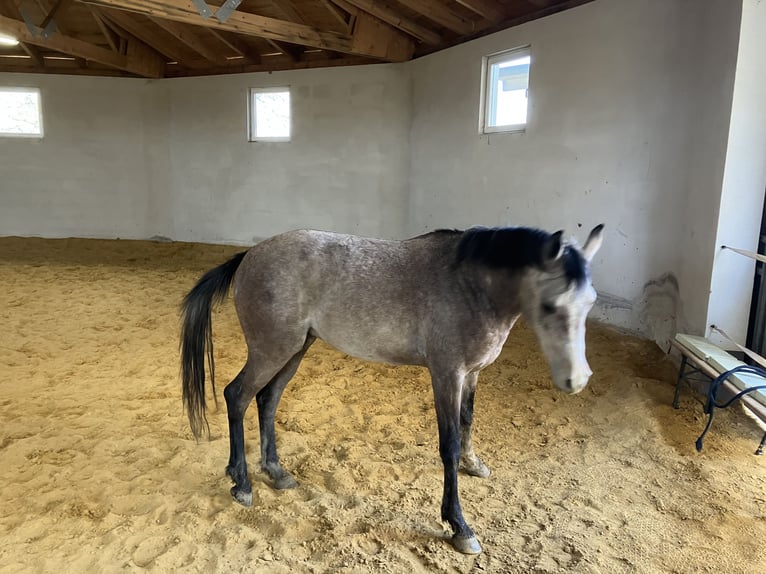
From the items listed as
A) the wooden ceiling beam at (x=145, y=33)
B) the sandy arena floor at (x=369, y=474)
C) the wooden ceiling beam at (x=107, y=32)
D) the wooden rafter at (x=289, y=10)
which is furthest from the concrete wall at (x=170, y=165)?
the sandy arena floor at (x=369, y=474)

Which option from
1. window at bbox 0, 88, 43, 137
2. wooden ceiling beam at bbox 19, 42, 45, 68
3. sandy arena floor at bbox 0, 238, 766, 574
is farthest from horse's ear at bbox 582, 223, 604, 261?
window at bbox 0, 88, 43, 137

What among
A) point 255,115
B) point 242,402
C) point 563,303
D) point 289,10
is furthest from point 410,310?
point 255,115

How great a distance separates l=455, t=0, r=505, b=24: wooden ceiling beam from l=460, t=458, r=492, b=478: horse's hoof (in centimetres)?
463

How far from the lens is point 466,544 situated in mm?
1932

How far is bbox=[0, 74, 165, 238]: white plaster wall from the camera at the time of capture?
28.0ft

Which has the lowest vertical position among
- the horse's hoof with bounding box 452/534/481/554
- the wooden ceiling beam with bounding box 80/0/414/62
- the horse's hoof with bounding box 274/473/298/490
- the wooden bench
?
the horse's hoof with bounding box 274/473/298/490

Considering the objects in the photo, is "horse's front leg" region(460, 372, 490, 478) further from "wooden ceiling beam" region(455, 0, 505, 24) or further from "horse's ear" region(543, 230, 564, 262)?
"wooden ceiling beam" region(455, 0, 505, 24)

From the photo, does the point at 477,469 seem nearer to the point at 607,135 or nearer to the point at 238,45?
the point at 607,135

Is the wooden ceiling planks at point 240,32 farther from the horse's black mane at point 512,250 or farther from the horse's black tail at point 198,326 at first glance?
the horse's black tail at point 198,326

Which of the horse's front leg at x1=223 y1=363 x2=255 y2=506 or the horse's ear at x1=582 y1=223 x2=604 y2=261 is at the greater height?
the horse's ear at x1=582 y1=223 x2=604 y2=261

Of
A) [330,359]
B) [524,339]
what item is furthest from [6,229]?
[524,339]

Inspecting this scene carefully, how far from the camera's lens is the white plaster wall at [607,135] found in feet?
11.9

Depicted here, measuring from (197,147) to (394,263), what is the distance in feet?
24.6

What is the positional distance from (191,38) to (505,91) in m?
4.82
